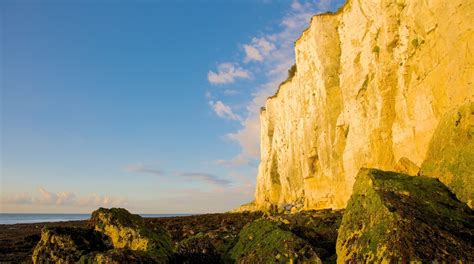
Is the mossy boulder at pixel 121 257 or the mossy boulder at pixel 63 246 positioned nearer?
the mossy boulder at pixel 121 257

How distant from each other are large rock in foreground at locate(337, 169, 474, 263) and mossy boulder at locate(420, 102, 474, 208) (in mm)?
599

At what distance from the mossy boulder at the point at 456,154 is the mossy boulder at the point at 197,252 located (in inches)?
210

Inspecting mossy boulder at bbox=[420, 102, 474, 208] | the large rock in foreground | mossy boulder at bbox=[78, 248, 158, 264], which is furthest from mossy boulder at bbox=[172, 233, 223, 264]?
mossy boulder at bbox=[420, 102, 474, 208]

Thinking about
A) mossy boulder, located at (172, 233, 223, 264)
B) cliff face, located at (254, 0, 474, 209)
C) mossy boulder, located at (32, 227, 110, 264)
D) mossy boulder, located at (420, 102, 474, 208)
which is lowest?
mossy boulder, located at (172, 233, 223, 264)

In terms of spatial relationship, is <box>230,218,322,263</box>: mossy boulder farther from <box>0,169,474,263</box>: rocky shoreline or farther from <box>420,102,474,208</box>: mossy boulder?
<box>420,102,474,208</box>: mossy boulder

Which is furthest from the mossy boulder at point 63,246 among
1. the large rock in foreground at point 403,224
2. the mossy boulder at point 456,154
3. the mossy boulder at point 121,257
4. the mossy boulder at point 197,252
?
the mossy boulder at point 456,154

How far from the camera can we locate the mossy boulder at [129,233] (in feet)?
23.8

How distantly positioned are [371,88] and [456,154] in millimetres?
18403

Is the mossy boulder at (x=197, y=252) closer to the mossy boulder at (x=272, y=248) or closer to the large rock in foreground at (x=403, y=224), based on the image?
the mossy boulder at (x=272, y=248)

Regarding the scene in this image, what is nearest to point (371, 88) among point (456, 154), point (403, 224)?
point (456, 154)

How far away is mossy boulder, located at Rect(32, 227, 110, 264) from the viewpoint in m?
7.25

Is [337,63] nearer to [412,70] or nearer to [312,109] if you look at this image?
[312,109]

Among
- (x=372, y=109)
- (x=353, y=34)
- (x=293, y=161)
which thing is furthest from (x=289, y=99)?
(x=372, y=109)

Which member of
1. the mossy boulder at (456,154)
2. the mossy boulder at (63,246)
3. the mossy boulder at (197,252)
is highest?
the mossy boulder at (456,154)
